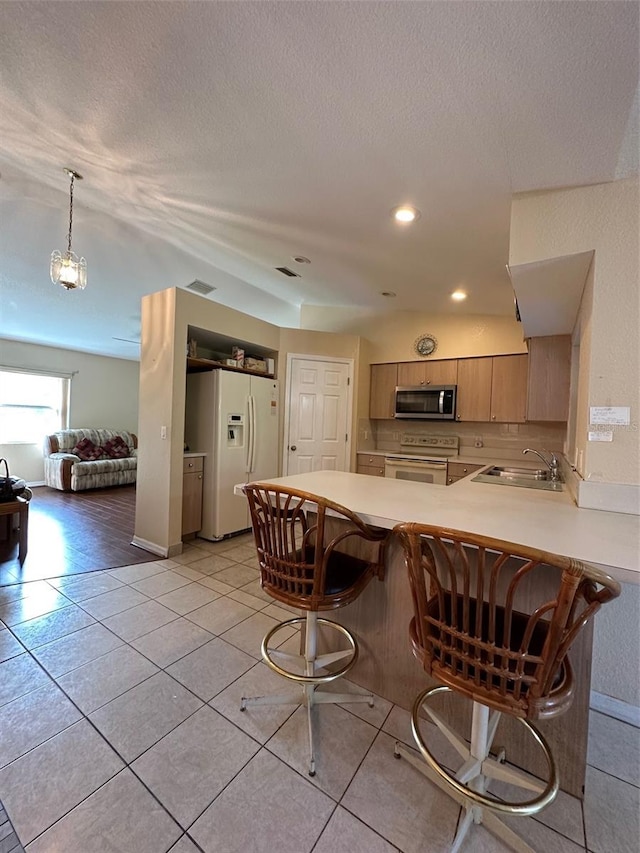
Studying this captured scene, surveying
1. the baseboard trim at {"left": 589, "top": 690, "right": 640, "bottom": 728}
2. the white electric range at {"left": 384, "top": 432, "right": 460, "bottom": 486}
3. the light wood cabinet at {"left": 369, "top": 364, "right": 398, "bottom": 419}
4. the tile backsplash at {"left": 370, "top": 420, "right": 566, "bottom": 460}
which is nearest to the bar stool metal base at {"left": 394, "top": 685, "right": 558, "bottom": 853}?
the baseboard trim at {"left": 589, "top": 690, "right": 640, "bottom": 728}

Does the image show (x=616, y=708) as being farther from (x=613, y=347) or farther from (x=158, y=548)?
(x=158, y=548)

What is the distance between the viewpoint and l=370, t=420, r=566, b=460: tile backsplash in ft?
13.5

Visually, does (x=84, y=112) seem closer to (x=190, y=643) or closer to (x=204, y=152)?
(x=204, y=152)

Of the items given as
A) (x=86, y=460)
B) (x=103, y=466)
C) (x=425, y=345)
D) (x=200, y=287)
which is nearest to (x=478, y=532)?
(x=425, y=345)

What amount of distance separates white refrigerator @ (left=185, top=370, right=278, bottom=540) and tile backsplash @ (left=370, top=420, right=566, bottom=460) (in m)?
1.59

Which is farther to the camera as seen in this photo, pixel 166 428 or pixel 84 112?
pixel 166 428

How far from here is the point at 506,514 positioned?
145cm

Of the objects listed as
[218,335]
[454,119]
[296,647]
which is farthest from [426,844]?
[218,335]

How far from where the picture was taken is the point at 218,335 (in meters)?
3.75

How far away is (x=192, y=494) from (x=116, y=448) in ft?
13.6

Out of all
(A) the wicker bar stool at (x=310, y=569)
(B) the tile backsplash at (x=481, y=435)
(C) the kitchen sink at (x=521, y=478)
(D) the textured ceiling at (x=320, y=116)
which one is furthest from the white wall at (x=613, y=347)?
(B) the tile backsplash at (x=481, y=435)

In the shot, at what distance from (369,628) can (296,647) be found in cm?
59

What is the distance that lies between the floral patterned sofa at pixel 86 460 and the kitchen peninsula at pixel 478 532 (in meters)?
5.67

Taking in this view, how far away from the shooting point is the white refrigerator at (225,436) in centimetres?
365
